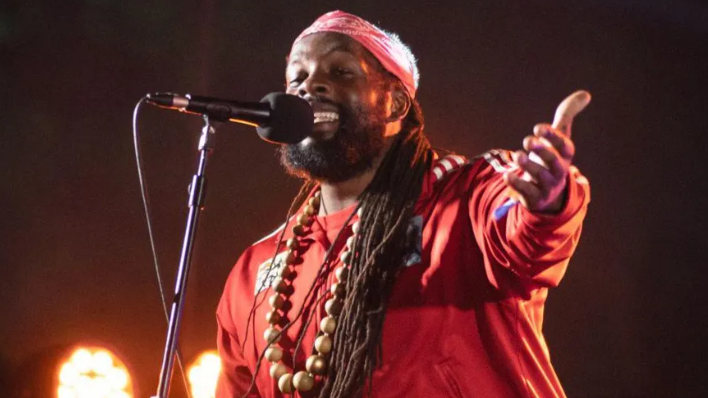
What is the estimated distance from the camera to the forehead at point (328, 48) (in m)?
2.77

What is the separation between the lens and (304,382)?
2217mm

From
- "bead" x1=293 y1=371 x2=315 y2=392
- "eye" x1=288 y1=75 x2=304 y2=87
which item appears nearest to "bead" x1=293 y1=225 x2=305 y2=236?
"eye" x1=288 y1=75 x2=304 y2=87

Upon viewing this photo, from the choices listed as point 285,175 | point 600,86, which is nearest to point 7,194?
point 285,175

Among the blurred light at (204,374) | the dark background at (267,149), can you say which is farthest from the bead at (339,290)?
the blurred light at (204,374)

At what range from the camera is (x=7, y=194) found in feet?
11.6

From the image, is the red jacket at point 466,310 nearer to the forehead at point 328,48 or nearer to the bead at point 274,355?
the bead at point 274,355

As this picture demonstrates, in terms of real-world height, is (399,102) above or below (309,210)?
above

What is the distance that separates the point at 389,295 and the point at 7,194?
2.21m

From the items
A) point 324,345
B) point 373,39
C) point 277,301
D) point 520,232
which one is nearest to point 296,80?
point 373,39

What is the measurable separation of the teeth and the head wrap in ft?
1.13

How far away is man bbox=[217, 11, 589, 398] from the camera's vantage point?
1.99m

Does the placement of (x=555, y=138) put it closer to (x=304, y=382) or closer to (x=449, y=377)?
(x=449, y=377)

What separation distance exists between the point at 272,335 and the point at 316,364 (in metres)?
0.30

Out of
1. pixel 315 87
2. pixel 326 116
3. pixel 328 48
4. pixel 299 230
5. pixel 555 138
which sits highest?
pixel 328 48
